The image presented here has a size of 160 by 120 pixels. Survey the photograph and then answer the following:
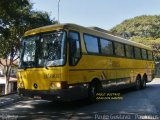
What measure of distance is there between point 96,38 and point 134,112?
4516mm

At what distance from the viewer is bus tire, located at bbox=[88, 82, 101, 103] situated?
44.0 feet

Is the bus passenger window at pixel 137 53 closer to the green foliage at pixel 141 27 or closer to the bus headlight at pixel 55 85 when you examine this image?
the bus headlight at pixel 55 85

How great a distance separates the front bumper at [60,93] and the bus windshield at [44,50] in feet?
3.19

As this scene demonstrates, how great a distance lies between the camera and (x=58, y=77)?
11500mm

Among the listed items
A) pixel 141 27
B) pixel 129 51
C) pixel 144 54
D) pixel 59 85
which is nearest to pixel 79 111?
pixel 59 85

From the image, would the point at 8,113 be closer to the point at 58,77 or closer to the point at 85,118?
the point at 58,77

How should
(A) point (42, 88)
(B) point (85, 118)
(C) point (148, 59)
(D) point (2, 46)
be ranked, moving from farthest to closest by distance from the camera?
(D) point (2, 46) → (C) point (148, 59) → (A) point (42, 88) → (B) point (85, 118)

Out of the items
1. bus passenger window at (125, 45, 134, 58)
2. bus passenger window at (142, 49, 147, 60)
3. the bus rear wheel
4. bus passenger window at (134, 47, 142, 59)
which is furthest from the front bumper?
bus passenger window at (142, 49, 147, 60)

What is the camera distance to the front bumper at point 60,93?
37.2ft

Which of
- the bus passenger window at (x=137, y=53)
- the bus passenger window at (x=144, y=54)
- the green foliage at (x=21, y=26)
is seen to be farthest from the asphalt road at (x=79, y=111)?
the green foliage at (x=21, y=26)

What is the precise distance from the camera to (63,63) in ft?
37.8

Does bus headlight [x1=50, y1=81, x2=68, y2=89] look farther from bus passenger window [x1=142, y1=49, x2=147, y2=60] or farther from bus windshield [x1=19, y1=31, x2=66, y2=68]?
bus passenger window [x1=142, y1=49, x2=147, y2=60]

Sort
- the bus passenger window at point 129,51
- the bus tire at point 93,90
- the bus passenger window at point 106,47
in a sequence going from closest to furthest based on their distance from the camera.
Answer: the bus tire at point 93,90 → the bus passenger window at point 106,47 → the bus passenger window at point 129,51

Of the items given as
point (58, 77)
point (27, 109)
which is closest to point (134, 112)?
point (58, 77)
